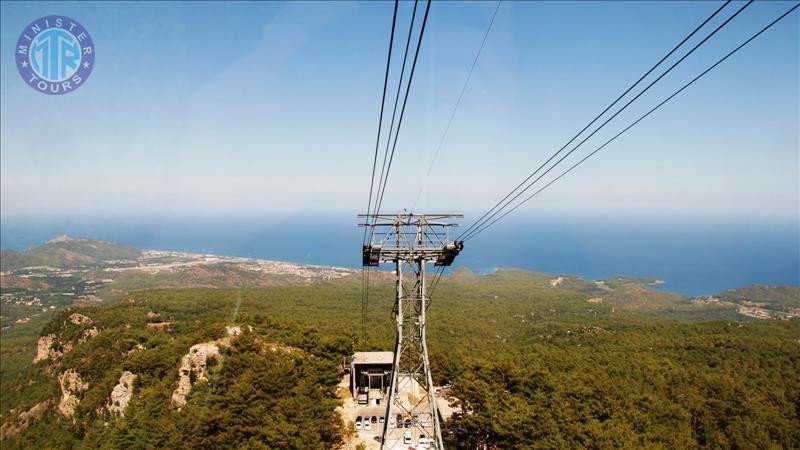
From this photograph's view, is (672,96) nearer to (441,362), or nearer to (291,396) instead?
(291,396)

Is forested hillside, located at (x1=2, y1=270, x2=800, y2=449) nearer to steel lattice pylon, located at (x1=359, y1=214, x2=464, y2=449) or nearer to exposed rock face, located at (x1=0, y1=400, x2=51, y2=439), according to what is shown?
exposed rock face, located at (x1=0, y1=400, x2=51, y2=439)

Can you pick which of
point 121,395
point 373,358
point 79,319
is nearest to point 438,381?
point 373,358

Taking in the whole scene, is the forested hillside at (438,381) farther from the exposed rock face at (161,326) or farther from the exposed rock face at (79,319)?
the exposed rock face at (161,326)

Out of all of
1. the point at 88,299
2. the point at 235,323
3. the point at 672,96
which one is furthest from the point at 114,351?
the point at 88,299

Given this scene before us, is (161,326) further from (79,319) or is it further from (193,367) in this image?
(193,367)

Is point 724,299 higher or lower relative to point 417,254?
lower

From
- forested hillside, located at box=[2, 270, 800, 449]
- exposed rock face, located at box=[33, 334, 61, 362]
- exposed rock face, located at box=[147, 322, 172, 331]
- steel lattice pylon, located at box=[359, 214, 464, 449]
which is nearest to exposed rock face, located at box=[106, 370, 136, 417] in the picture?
forested hillside, located at box=[2, 270, 800, 449]
